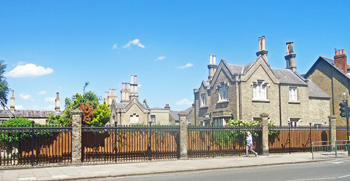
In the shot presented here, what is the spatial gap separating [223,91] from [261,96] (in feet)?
12.2

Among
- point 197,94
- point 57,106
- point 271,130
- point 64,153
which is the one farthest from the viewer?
point 57,106

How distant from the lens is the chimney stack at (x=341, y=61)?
1470 inches

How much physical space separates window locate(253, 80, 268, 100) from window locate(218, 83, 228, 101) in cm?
270

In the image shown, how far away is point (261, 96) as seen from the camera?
33.0 m

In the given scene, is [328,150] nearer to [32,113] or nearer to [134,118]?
[134,118]

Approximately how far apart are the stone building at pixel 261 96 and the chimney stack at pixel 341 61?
339cm

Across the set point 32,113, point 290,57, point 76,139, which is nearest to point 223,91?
point 290,57

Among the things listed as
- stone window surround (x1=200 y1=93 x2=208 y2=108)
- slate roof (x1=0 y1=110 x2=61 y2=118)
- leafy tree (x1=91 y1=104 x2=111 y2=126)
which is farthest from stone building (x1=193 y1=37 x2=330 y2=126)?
slate roof (x1=0 y1=110 x2=61 y2=118)

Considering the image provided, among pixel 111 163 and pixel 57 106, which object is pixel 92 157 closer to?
pixel 111 163

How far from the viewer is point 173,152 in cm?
2055

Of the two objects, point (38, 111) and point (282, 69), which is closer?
point (282, 69)

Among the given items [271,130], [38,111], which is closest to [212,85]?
A: [271,130]

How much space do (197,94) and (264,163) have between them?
21.6m

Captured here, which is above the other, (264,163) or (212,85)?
(212,85)
